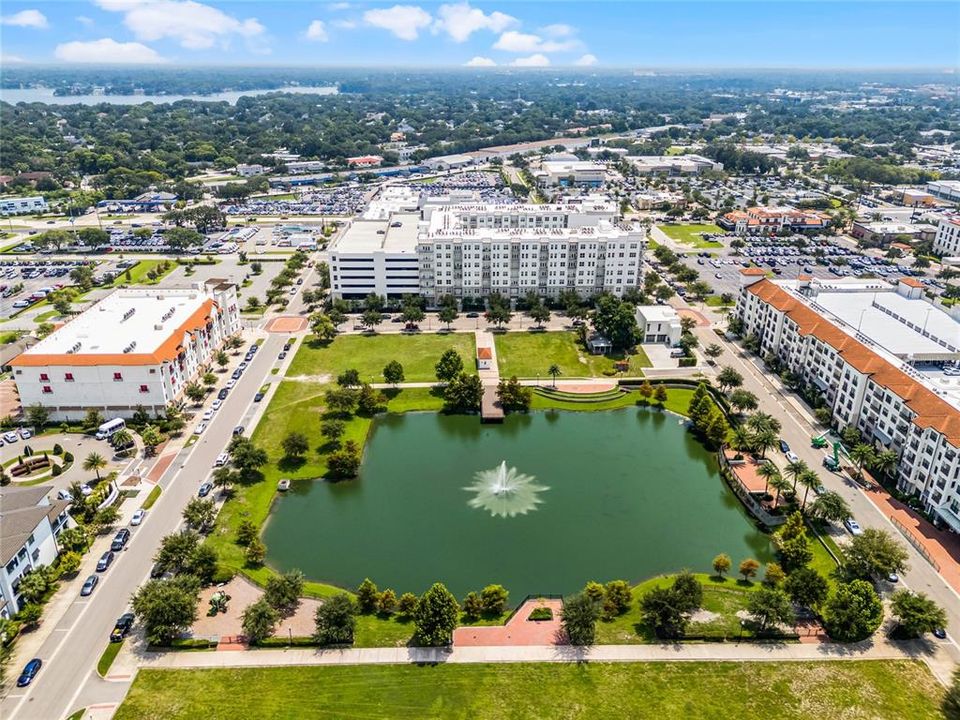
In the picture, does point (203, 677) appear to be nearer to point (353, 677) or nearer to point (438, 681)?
point (353, 677)

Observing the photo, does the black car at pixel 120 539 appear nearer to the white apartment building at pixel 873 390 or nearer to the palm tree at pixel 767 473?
the palm tree at pixel 767 473

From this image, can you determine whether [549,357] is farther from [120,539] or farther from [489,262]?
[120,539]

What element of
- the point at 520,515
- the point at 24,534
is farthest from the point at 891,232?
the point at 24,534

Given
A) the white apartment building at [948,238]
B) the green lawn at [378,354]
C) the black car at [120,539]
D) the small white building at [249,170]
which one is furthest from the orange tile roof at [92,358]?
the small white building at [249,170]

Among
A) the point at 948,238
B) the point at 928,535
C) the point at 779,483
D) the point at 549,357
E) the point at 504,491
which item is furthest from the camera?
Answer: the point at 948,238

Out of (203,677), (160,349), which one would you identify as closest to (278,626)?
(203,677)

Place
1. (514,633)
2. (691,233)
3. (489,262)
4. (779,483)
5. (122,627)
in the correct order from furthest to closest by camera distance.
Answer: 1. (691,233)
2. (489,262)
3. (779,483)
4. (514,633)
5. (122,627)
